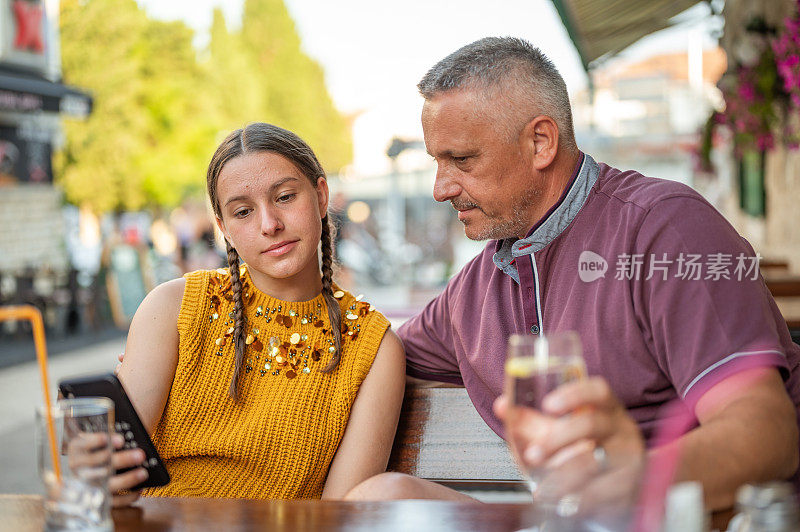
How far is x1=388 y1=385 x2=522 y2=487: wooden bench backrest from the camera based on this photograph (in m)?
2.25

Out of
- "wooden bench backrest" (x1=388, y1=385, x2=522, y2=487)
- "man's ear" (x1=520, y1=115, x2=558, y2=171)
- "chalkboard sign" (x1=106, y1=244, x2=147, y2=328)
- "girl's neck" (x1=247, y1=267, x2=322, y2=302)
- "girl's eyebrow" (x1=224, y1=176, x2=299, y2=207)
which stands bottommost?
"chalkboard sign" (x1=106, y1=244, x2=147, y2=328)

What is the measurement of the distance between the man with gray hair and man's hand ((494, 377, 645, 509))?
10.6 inches

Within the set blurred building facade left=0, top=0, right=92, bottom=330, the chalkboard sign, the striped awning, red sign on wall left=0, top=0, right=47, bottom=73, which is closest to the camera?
the striped awning

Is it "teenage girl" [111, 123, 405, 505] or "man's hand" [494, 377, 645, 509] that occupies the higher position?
"man's hand" [494, 377, 645, 509]

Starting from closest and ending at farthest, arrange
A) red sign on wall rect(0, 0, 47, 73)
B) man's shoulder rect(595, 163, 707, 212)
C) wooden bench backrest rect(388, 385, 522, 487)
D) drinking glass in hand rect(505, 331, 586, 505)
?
1. drinking glass in hand rect(505, 331, 586, 505)
2. man's shoulder rect(595, 163, 707, 212)
3. wooden bench backrest rect(388, 385, 522, 487)
4. red sign on wall rect(0, 0, 47, 73)

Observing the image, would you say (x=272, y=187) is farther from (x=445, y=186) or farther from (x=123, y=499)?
(x=123, y=499)

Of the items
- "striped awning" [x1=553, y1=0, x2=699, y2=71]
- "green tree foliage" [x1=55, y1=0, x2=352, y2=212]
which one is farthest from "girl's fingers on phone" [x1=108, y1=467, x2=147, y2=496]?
"green tree foliage" [x1=55, y1=0, x2=352, y2=212]

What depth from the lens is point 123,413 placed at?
5.35ft

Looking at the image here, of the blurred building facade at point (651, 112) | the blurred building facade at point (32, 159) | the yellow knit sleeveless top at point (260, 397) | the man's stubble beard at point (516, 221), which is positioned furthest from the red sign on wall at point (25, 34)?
the man's stubble beard at point (516, 221)

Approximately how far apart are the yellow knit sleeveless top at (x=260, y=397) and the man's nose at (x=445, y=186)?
1.20 ft

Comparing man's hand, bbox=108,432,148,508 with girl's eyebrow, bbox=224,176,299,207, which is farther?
girl's eyebrow, bbox=224,176,299,207

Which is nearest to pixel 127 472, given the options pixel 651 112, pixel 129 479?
pixel 129 479

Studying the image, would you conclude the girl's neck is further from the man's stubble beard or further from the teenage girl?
the man's stubble beard

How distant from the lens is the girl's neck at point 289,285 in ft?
7.62
